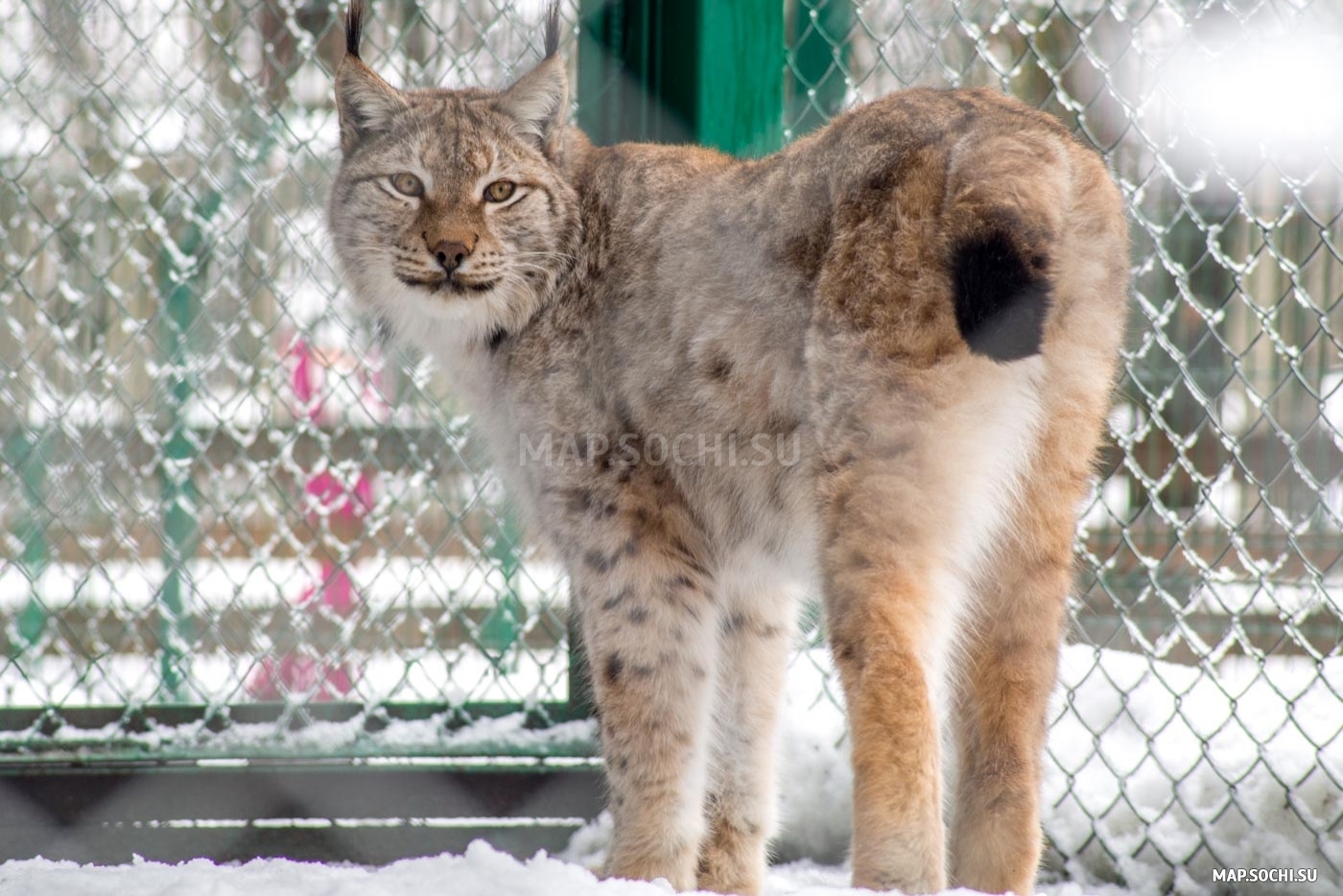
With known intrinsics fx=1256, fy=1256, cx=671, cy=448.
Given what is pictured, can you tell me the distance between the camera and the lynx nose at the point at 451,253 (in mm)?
2719

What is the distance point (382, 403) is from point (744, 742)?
6.06 ft

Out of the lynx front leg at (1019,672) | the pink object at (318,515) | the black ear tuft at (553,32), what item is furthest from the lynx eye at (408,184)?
the lynx front leg at (1019,672)

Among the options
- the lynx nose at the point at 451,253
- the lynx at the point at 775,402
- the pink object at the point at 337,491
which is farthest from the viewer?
the pink object at the point at 337,491

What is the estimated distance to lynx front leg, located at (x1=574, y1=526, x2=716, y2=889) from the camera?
258 centimetres

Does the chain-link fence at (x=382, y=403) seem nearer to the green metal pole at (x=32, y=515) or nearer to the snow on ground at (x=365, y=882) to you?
the green metal pole at (x=32, y=515)

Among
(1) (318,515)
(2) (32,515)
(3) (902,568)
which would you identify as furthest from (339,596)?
(3) (902,568)

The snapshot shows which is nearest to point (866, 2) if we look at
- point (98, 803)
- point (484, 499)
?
point (484, 499)

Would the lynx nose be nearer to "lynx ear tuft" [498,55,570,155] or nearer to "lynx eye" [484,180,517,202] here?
"lynx eye" [484,180,517,202]

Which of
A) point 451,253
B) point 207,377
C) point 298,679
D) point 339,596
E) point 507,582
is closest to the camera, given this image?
point 451,253

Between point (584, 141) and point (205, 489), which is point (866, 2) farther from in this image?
point (205, 489)

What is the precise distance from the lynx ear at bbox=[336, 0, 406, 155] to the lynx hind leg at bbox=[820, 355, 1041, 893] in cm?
142

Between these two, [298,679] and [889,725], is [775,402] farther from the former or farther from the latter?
[298,679]

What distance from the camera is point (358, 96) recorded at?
9.50 ft

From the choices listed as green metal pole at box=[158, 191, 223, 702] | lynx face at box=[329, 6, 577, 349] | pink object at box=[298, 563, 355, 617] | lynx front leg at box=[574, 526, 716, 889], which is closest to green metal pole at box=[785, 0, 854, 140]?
lynx face at box=[329, 6, 577, 349]
